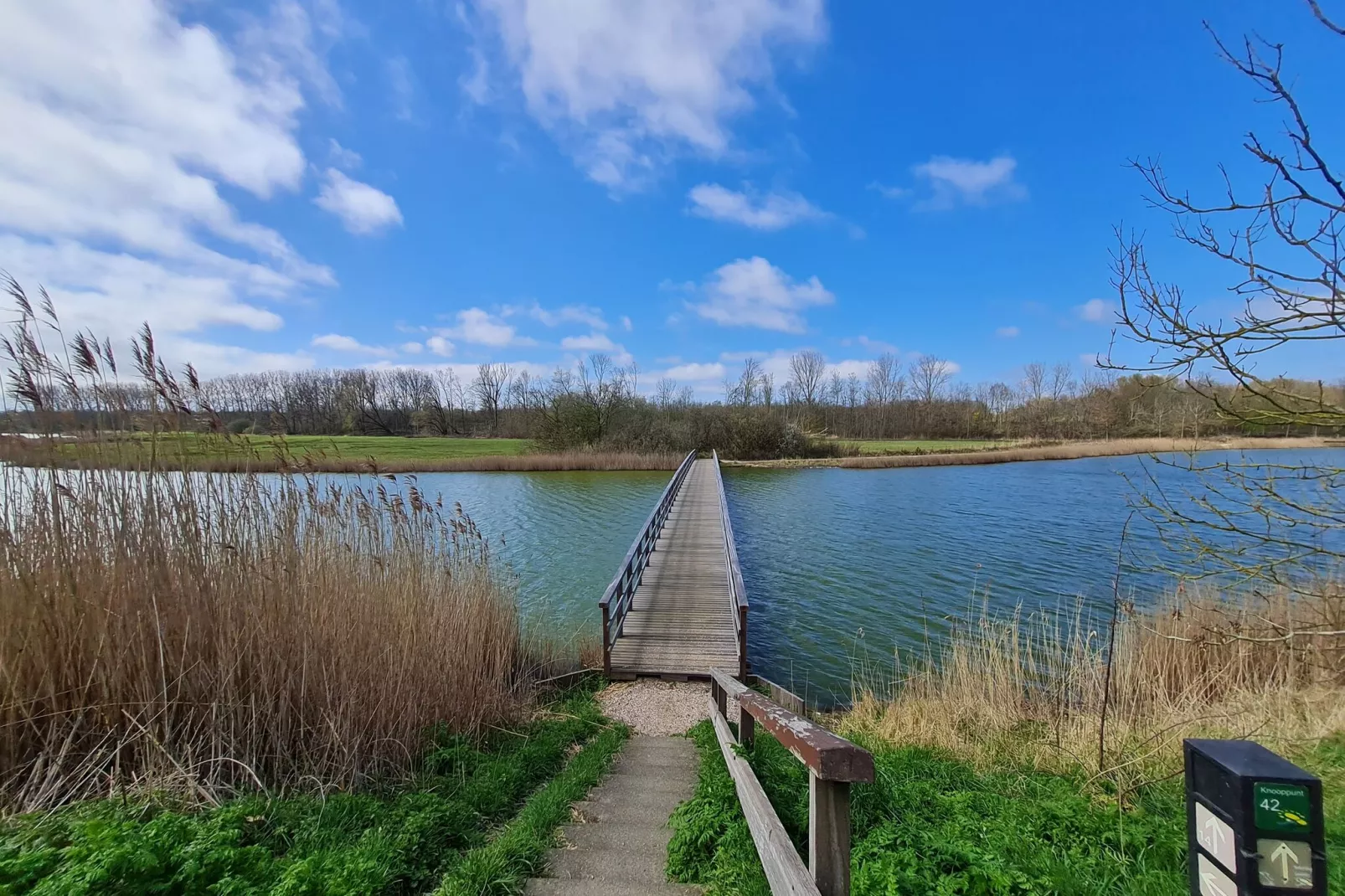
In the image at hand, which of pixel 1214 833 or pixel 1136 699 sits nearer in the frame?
pixel 1214 833

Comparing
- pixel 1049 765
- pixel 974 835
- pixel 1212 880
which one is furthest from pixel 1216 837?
pixel 1049 765

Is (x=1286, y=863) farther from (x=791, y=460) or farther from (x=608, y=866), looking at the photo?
(x=791, y=460)

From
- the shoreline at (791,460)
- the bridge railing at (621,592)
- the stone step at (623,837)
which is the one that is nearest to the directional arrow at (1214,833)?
the stone step at (623,837)

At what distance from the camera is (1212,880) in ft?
3.92

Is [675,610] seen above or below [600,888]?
below

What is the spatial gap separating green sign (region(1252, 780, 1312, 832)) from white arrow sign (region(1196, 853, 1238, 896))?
0.47 ft

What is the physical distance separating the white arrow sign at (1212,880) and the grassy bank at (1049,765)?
1.29 m

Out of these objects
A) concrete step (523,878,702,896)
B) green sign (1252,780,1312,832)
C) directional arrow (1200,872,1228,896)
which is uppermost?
green sign (1252,780,1312,832)

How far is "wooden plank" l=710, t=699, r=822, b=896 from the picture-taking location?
1.92m

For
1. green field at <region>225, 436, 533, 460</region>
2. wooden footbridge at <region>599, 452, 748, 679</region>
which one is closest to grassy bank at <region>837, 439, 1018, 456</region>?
green field at <region>225, 436, 533, 460</region>

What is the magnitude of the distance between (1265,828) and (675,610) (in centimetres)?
797

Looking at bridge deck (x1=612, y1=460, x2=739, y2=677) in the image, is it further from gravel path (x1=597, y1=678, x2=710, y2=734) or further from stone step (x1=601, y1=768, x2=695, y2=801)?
stone step (x1=601, y1=768, x2=695, y2=801)

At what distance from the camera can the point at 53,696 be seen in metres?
2.81

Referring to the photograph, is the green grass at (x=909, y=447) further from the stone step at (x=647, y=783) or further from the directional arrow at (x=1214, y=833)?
the directional arrow at (x=1214, y=833)
